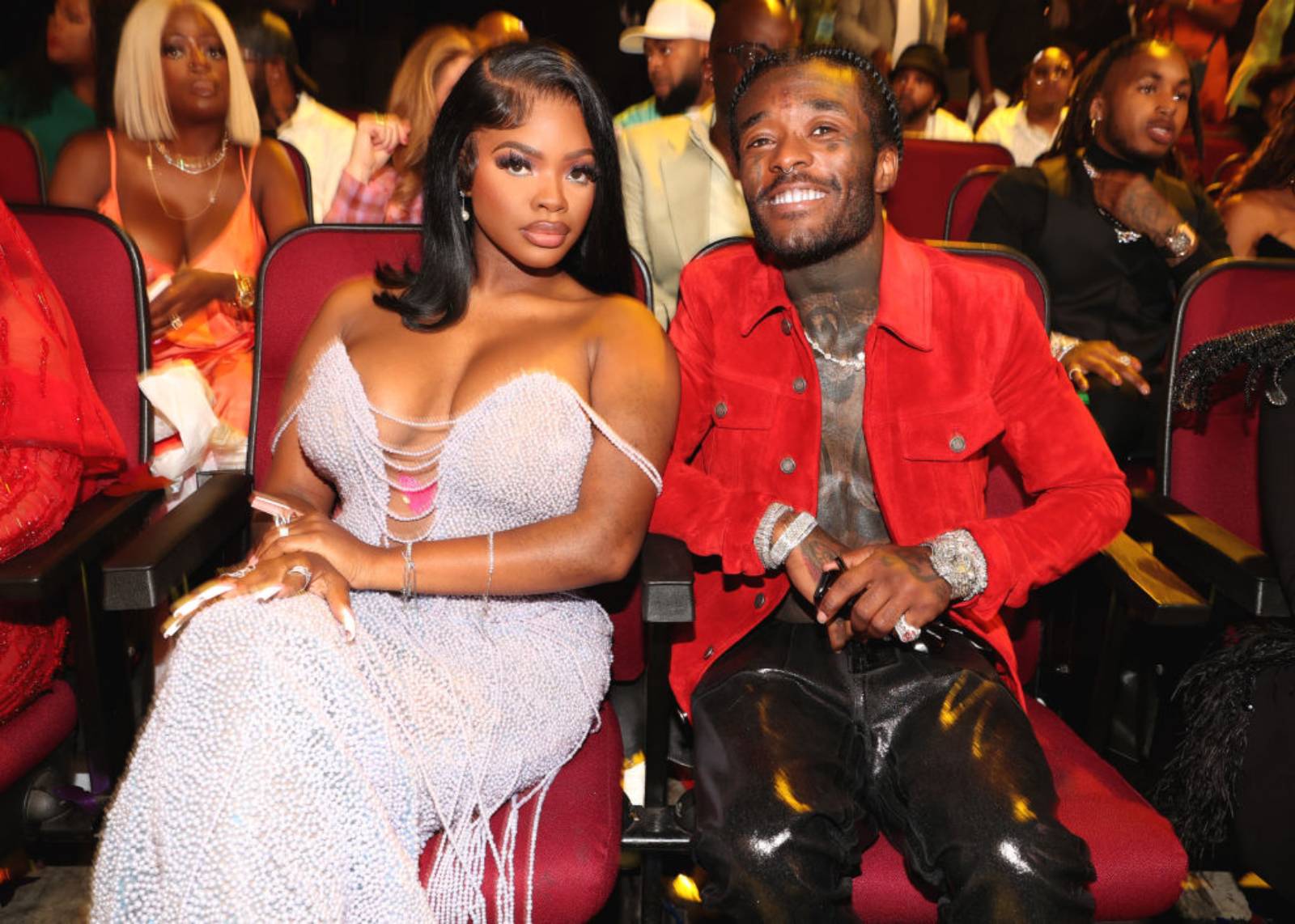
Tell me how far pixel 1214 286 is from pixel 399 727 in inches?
65.4

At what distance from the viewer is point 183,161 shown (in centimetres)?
301

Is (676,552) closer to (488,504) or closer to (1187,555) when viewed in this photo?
(488,504)

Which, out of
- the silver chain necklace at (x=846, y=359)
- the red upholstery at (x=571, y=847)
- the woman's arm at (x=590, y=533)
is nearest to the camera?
the red upholstery at (x=571, y=847)

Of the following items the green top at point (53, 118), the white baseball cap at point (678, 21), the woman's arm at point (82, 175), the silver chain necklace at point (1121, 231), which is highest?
the white baseball cap at point (678, 21)

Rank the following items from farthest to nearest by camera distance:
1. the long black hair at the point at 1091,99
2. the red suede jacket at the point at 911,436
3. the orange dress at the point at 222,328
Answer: the long black hair at the point at 1091,99 → the orange dress at the point at 222,328 → the red suede jacket at the point at 911,436

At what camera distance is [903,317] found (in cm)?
187

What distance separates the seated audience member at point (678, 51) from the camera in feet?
14.5

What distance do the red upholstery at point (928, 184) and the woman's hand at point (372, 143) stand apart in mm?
1631

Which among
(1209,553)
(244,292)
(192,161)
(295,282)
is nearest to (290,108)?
(192,161)

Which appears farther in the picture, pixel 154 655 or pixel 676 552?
pixel 154 655

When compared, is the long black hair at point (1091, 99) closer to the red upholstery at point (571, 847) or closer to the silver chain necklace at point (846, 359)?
the silver chain necklace at point (846, 359)

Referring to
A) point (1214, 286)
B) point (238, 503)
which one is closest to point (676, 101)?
point (1214, 286)

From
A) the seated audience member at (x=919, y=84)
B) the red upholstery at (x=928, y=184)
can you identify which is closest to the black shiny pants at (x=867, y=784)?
the red upholstery at (x=928, y=184)

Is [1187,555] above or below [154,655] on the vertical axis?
above
